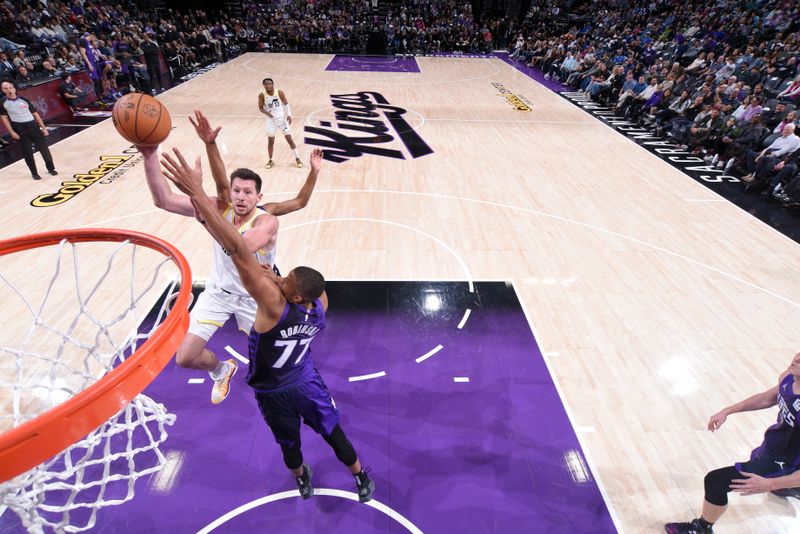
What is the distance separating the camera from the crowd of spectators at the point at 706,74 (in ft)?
28.9

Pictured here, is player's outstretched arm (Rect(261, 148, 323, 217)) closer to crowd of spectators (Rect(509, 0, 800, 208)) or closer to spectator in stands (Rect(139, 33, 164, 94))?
crowd of spectators (Rect(509, 0, 800, 208))

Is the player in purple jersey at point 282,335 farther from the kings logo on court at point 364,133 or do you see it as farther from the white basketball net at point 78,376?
the kings logo on court at point 364,133

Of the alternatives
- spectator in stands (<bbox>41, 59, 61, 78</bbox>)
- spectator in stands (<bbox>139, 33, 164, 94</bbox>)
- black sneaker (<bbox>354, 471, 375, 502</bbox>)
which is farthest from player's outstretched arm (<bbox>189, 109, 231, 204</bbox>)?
spectator in stands (<bbox>139, 33, 164, 94</bbox>)

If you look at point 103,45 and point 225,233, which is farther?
point 103,45

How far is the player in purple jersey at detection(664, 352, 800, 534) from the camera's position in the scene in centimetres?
248

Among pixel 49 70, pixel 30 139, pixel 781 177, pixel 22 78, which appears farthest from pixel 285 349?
pixel 49 70

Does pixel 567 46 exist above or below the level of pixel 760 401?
below

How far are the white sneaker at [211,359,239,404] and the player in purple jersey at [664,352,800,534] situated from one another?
11.5 feet

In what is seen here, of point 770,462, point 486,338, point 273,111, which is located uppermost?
point 770,462

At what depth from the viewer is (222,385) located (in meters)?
3.73

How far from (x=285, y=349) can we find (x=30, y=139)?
7797 mm

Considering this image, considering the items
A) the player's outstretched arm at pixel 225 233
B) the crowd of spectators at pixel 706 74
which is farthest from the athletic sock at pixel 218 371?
the crowd of spectators at pixel 706 74

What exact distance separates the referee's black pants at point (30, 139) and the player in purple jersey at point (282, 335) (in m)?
6.48

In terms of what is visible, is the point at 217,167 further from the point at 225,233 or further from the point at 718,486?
the point at 718,486
